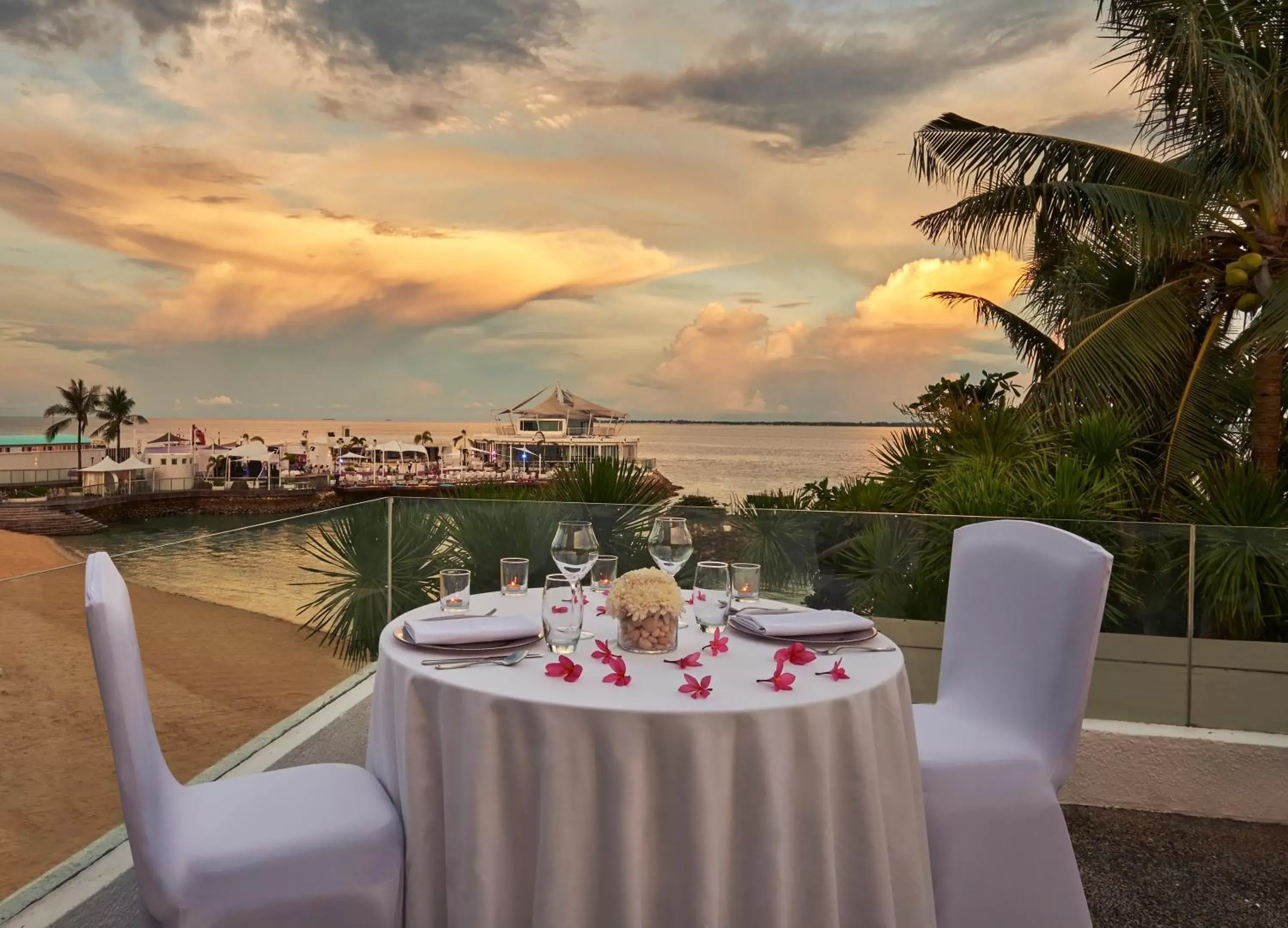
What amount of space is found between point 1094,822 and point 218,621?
302 cm

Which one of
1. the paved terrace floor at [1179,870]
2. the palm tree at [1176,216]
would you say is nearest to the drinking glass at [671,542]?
the paved terrace floor at [1179,870]

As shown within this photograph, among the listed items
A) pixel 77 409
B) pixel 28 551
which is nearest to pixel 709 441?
pixel 77 409

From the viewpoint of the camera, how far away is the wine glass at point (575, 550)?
205cm

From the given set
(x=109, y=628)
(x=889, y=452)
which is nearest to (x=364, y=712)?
(x=109, y=628)

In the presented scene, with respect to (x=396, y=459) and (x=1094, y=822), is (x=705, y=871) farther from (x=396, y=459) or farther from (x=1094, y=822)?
(x=396, y=459)

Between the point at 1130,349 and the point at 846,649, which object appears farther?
the point at 1130,349

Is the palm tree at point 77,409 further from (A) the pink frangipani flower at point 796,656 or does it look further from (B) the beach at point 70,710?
(A) the pink frangipani flower at point 796,656

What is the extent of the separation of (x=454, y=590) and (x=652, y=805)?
902 mm

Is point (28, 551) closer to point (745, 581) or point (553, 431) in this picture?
point (553, 431)

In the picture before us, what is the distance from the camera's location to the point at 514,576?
7.70 feet

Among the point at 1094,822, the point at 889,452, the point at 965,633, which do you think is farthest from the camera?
the point at 889,452

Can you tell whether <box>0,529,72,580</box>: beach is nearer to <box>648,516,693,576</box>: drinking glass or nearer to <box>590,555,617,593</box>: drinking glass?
<box>590,555,617,593</box>: drinking glass

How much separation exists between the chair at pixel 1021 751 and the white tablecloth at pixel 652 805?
0.37 metres

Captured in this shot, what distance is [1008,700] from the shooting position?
230 centimetres
